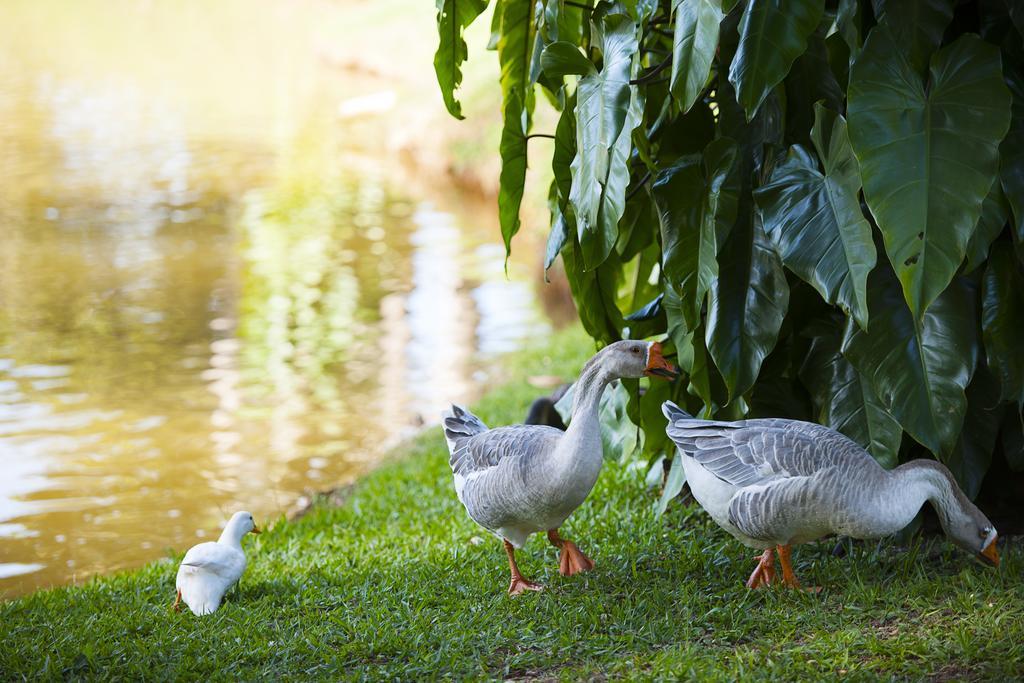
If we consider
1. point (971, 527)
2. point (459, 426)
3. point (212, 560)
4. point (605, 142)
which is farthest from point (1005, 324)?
point (212, 560)

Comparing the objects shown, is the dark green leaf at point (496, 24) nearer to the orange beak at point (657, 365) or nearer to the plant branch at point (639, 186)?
the plant branch at point (639, 186)

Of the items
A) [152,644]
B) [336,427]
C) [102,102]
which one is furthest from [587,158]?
[102,102]

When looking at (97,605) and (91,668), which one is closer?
(91,668)

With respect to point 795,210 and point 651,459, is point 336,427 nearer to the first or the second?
point 651,459

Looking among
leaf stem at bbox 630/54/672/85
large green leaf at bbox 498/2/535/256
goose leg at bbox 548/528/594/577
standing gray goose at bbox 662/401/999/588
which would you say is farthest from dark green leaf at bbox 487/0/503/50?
goose leg at bbox 548/528/594/577

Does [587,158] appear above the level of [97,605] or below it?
above

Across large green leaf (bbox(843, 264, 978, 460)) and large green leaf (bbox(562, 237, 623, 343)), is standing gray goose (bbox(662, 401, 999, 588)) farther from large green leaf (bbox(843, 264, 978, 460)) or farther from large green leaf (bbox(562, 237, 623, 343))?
large green leaf (bbox(562, 237, 623, 343))

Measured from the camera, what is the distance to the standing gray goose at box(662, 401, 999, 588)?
4.11m

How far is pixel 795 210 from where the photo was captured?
4.07 metres

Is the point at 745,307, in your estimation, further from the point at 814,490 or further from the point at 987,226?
the point at 987,226

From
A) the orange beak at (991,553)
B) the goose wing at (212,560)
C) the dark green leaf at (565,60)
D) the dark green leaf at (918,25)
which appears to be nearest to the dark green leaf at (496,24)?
the dark green leaf at (565,60)

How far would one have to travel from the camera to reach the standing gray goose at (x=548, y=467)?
14.3 feet

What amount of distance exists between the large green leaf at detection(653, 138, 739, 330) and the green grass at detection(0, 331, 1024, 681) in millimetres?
1098

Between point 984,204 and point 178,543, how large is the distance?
5.02 metres
